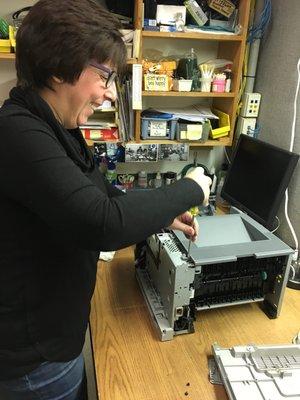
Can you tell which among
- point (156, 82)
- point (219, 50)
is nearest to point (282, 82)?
point (219, 50)

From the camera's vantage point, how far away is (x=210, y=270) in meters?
1.03

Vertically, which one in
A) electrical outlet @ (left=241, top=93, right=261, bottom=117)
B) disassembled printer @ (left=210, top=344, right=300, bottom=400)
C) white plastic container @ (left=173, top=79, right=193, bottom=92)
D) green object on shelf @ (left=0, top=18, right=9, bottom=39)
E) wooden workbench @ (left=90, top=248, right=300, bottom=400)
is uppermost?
green object on shelf @ (left=0, top=18, right=9, bottom=39)

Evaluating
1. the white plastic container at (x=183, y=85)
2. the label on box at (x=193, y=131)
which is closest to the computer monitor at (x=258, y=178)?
the label on box at (x=193, y=131)

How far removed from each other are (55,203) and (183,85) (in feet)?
3.97

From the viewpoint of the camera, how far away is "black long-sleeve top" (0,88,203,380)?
22.4 inches

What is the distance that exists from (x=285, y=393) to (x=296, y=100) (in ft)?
3.56

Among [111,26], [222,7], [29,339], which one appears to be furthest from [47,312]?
[222,7]

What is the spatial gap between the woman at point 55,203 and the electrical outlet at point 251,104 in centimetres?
109

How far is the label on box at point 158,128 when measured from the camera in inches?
66.3

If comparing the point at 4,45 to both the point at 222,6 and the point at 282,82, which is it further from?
the point at 282,82

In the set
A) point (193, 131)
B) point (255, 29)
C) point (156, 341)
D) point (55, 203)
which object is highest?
point (255, 29)

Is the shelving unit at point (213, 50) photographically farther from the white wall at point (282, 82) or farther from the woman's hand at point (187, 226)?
the woman's hand at point (187, 226)

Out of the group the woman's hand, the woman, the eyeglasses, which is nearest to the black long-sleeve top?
the woman

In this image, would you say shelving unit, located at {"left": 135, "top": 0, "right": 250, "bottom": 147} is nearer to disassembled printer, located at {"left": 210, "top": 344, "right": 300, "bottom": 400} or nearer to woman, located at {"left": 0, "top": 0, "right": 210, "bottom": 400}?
woman, located at {"left": 0, "top": 0, "right": 210, "bottom": 400}
